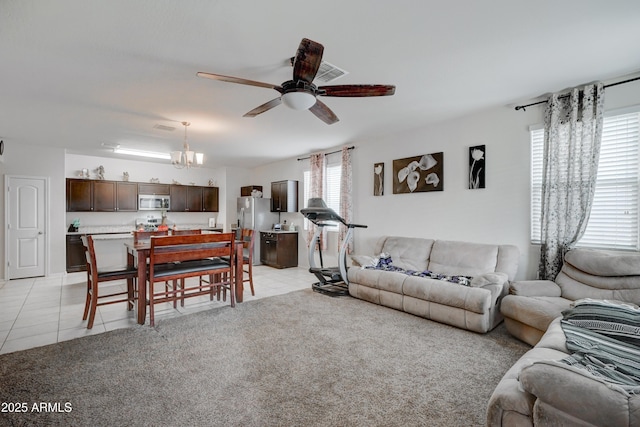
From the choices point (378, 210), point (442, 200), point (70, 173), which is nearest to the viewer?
point (442, 200)

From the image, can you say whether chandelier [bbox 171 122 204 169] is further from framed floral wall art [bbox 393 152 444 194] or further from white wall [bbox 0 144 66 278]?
white wall [bbox 0 144 66 278]

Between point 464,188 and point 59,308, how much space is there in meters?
5.74

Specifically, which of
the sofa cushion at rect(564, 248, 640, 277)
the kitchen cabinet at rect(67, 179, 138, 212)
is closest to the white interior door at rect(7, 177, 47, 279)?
the kitchen cabinet at rect(67, 179, 138, 212)

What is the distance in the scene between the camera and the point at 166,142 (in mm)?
5484

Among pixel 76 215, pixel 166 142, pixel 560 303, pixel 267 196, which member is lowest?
pixel 560 303

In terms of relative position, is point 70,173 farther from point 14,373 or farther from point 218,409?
point 218,409

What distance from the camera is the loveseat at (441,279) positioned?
308 centimetres

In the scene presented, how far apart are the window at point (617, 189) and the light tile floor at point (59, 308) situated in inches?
156

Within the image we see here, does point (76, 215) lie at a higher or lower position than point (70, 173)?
lower

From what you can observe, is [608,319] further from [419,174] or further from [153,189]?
[153,189]

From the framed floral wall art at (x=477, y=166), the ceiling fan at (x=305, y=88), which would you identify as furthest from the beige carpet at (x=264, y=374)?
the ceiling fan at (x=305, y=88)

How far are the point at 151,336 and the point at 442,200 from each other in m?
4.09

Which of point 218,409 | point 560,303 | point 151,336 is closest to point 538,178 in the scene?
point 560,303

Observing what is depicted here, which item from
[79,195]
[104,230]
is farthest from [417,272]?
[79,195]
